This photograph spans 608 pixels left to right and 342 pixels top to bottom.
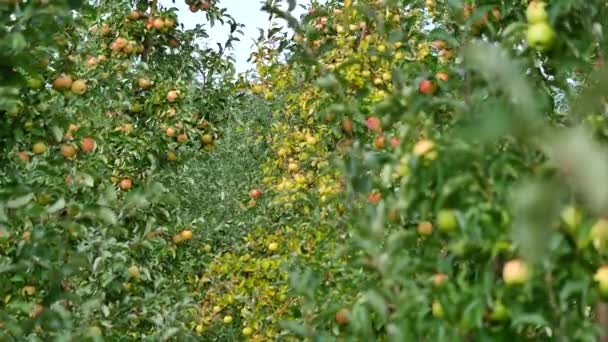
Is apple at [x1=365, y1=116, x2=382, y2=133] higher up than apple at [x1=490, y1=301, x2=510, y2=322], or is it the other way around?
apple at [x1=365, y1=116, x2=382, y2=133]

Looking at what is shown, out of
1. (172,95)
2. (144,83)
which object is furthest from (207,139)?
(144,83)

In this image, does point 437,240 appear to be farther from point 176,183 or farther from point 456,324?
point 176,183

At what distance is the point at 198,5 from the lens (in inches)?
289

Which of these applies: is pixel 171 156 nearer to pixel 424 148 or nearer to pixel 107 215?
pixel 107 215

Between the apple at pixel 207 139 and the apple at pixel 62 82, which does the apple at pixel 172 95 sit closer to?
the apple at pixel 207 139

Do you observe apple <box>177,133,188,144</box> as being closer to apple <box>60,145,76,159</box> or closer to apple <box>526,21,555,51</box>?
apple <box>60,145,76,159</box>

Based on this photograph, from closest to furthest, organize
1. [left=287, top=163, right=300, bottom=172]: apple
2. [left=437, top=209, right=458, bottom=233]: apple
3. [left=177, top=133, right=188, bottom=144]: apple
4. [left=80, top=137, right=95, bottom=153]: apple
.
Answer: [left=437, top=209, right=458, bottom=233]: apple → [left=80, top=137, right=95, bottom=153]: apple → [left=287, top=163, right=300, bottom=172]: apple → [left=177, top=133, right=188, bottom=144]: apple

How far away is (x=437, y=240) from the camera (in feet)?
7.72

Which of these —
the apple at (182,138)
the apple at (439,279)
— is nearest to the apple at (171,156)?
the apple at (182,138)

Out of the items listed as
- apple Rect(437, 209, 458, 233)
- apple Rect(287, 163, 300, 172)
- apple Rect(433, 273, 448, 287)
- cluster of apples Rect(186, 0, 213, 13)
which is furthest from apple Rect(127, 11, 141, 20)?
apple Rect(437, 209, 458, 233)

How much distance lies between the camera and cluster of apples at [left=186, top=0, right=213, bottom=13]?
24.0ft

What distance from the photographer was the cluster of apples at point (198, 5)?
24.0ft

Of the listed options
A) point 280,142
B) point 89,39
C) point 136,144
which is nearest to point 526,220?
point 136,144

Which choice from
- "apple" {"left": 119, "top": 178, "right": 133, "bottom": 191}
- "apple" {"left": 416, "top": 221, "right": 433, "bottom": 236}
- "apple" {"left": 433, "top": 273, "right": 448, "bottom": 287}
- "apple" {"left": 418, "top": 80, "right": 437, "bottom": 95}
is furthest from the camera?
"apple" {"left": 119, "top": 178, "right": 133, "bottom": 191}
